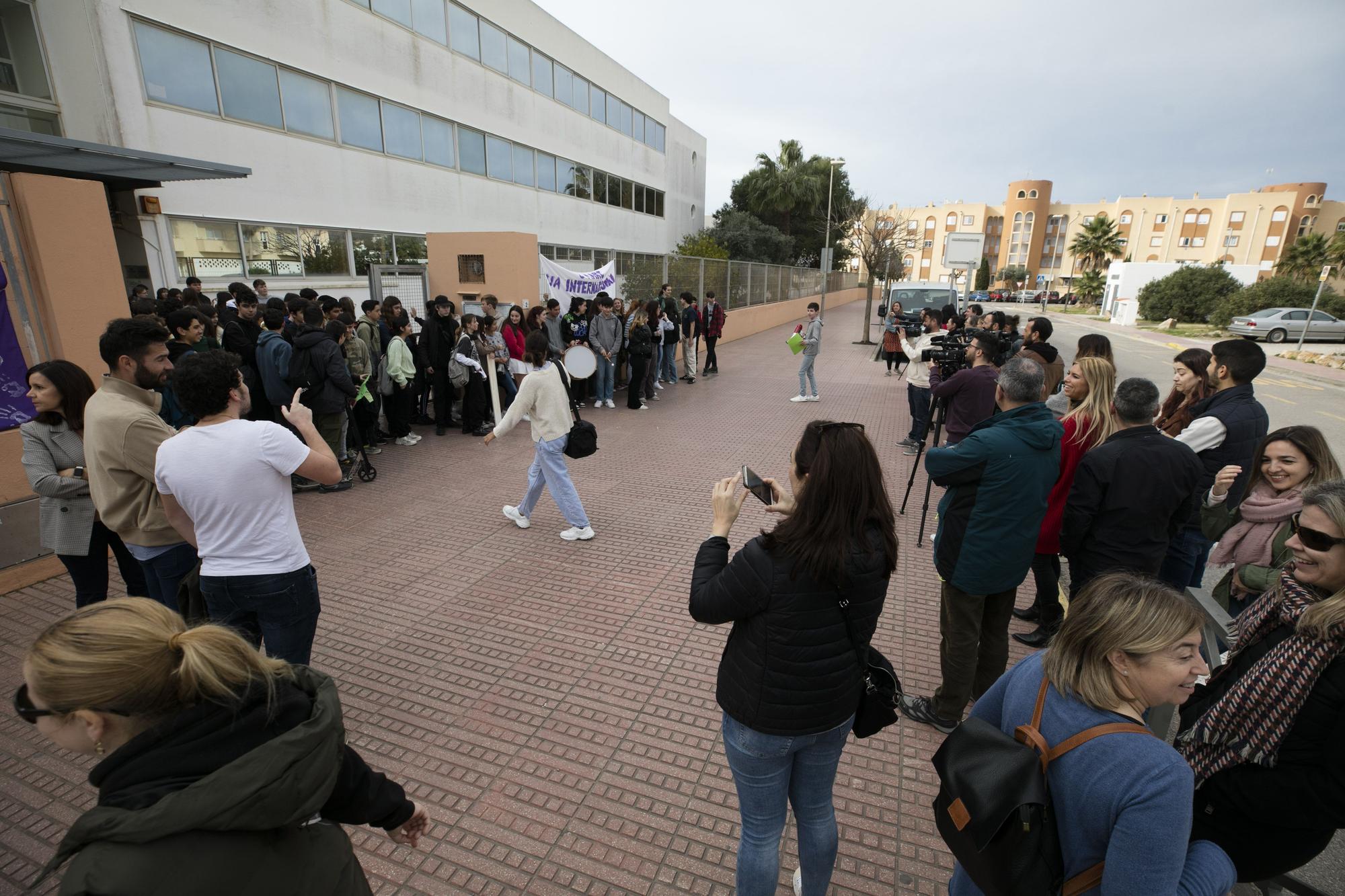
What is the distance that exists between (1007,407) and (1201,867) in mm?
2206

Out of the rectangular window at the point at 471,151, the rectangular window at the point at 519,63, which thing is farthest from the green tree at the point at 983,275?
the rectangular window at the point at 471,151

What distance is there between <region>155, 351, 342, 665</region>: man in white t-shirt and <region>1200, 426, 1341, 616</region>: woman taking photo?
405cm

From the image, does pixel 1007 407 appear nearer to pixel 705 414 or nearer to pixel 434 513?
pixel 434 513

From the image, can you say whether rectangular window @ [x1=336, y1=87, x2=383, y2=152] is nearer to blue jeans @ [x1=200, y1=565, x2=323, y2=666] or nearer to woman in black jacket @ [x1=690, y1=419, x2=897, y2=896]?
blue jeans @ [x1=200, y1=565, x2=323, y2=666]

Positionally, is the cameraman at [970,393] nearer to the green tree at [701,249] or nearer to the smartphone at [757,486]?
the smartphone at [757,486]

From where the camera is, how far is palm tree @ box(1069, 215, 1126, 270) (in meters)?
66.1

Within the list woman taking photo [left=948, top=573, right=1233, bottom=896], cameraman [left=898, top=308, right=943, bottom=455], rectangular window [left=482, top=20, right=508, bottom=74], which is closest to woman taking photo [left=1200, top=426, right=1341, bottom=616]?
woman taking photo [left=948, top=573, right=1233, bottom=896]

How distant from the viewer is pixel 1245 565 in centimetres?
298

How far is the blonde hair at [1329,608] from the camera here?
175 cm

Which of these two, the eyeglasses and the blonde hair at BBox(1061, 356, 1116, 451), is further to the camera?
the blonde hair at BBox(1061, 356, 1116, 451)

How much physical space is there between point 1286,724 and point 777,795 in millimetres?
1494

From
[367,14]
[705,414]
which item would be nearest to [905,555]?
[705,414]

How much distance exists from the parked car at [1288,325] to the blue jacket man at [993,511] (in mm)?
31828

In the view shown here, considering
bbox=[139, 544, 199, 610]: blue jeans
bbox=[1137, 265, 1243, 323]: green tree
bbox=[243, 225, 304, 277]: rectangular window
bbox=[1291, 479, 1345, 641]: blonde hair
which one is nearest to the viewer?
bbox=[1291, 479, 1345, 641]: blonde hair
